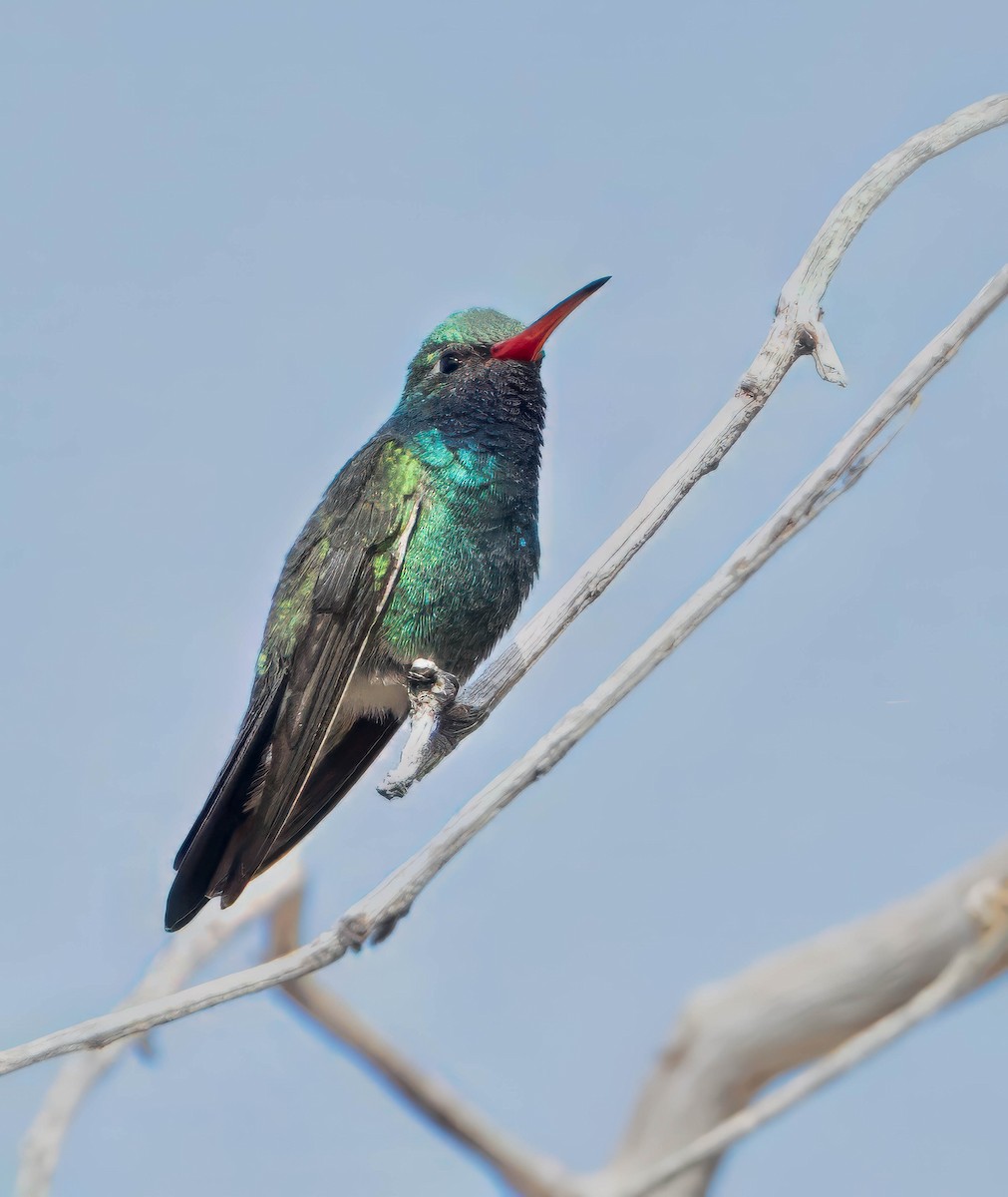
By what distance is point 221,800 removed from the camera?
11.2 feet

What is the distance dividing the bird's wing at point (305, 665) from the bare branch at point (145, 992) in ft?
0.85

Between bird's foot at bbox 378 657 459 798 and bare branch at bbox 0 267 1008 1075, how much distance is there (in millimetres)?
479

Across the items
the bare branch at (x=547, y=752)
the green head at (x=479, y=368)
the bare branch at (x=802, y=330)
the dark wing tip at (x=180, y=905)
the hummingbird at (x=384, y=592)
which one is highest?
the green head at (x=479, y=368)

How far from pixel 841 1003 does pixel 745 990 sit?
321mm

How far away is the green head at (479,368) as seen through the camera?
4.14 metres

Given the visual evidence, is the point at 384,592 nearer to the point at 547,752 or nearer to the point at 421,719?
the point at 421,719

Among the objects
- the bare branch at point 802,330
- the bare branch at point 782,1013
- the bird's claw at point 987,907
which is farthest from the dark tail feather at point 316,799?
the bird's claw at point 987,907

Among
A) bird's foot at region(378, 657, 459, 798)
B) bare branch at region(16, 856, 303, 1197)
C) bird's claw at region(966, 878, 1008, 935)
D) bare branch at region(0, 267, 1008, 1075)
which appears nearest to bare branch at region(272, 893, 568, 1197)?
bare branch at region(16, 856, 303, 1197)

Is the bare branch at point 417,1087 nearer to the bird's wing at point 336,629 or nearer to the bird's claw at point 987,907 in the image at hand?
the bird's wing at point 336,629

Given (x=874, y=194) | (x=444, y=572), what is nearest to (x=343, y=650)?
(x=444, y=572)

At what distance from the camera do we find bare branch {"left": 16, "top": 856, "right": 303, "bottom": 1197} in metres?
3.04

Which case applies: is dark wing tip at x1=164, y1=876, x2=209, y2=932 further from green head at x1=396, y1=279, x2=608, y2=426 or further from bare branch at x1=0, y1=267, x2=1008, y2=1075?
green head at x1=396, y1=279, x2=608, y2=426

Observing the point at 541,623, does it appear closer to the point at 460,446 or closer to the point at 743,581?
the point at 743,581

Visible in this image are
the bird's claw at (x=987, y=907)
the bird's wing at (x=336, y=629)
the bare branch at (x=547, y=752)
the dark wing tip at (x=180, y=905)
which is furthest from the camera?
the bird's wing at (x=336, y=629)
